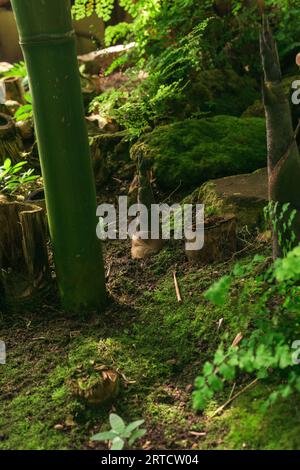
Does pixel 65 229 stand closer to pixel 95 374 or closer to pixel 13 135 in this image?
pixel 95 374

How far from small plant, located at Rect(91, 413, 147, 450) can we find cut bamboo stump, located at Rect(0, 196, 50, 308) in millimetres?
1208

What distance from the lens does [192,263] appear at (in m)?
3.63

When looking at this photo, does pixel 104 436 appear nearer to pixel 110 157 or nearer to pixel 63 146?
pixel 63 146

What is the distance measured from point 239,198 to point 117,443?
6.13 feet

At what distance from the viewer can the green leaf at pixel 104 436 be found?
241 centimetres

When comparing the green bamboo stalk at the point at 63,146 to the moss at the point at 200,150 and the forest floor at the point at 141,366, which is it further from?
the moss at the point at 200,150

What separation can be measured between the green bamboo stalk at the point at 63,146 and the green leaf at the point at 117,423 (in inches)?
39.4

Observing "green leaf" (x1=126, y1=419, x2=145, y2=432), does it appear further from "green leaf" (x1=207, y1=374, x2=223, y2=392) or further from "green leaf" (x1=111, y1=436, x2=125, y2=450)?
"green leaf" (x1=207, y1=374, x2=223, y2=392)

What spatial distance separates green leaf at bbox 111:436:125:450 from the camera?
241cm

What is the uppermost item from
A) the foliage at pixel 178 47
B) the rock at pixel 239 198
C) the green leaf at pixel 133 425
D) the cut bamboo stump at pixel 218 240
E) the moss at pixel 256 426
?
the foliage at pixel 178 47

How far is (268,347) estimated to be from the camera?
7.87ft

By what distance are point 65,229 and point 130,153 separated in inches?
59.5

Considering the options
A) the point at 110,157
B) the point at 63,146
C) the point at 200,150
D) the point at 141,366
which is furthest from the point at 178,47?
the point at 141,366

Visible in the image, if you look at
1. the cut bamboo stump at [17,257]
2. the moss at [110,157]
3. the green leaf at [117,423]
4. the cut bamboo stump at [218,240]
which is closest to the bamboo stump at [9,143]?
the moss at [110,157]
